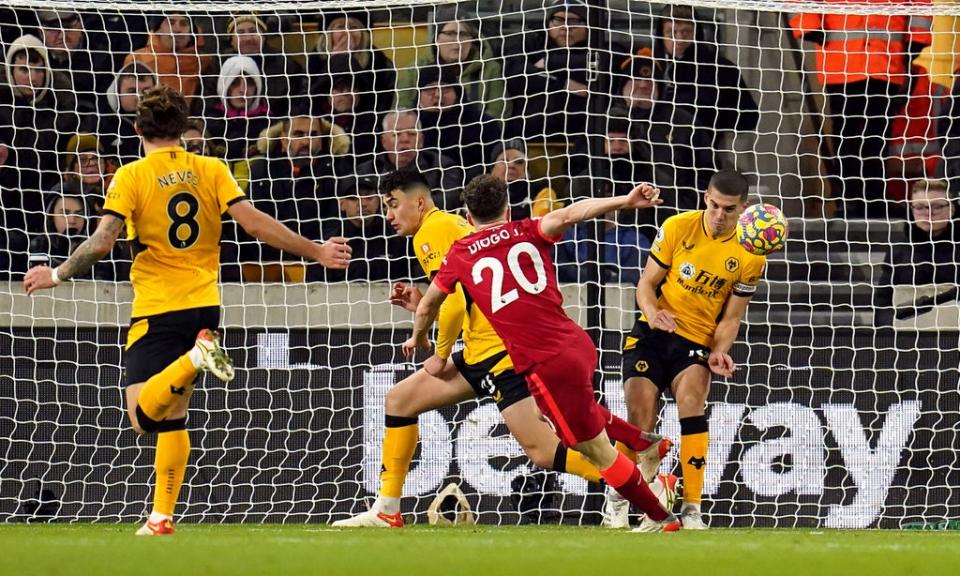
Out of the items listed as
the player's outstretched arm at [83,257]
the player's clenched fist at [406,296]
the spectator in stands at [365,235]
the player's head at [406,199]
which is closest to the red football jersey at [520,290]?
the player's clenched fist at [406,296]

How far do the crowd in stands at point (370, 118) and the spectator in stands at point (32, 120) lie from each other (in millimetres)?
15

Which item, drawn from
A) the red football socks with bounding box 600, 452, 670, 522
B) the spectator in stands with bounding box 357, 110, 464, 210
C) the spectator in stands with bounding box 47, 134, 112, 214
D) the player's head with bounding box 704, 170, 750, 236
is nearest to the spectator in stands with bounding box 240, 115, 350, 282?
the spectator in stands with bounding box 357, 110, 464, 210

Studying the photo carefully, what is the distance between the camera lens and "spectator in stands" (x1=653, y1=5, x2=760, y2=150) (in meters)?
10.3

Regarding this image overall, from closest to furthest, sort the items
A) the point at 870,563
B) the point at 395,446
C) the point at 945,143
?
the point at 870,563 → the point at 395,446 → the point at 945,143

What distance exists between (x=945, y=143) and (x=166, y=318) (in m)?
6.51

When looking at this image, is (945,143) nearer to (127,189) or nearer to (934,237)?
(934,237)

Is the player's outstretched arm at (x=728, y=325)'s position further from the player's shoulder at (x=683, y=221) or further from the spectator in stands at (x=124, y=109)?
the spectator in stands at (x=124, y=109)

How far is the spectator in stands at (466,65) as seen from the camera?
1021cm

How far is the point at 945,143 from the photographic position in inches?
Result: 419

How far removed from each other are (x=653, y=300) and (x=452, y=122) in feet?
9.68

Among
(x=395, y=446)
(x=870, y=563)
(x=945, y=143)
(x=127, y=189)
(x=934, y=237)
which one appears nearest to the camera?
(x=870, y=563)

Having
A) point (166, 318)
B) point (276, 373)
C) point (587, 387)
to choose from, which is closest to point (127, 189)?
point (166, 318)

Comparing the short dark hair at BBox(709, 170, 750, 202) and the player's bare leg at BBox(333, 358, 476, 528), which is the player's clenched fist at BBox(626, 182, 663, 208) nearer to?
the short dark hair at BBox(709, 170, 750, 202)

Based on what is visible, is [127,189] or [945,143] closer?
[127,189]
